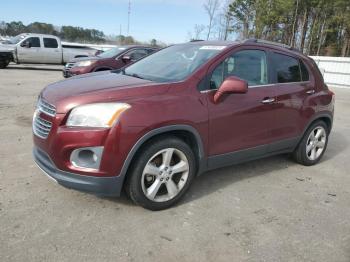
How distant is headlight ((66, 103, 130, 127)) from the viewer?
3248 mm

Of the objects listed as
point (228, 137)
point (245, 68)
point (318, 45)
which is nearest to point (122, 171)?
point (228, 137)

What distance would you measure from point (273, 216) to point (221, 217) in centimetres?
57

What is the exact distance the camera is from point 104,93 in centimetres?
342

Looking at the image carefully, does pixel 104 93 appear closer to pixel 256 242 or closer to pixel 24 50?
pixel 256 242

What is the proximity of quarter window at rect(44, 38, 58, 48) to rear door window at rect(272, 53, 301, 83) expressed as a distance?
1693cm

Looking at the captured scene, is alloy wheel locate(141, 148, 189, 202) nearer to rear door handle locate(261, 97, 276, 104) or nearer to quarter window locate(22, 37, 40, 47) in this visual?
rear door handle locate(261, 97, 276, 104)

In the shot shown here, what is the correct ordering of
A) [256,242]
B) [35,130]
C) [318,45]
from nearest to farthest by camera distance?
[256,242], [35,130], [318,45]

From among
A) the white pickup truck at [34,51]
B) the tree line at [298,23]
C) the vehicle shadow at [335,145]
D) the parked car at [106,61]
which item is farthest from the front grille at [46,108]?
the tree line at [298,23]

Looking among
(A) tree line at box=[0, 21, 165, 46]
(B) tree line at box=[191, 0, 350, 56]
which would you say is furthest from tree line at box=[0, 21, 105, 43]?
(B) tree line at box=[191, 0, 350, 56]

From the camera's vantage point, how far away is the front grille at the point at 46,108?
3382 mm

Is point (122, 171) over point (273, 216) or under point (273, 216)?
over

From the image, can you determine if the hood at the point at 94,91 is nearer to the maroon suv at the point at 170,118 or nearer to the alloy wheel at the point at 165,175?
the maroon suv at the point at 170,118

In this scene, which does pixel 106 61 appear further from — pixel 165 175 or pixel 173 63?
pixel 165 175

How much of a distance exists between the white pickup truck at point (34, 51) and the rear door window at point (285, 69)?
15.7 metres
